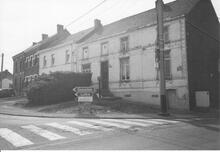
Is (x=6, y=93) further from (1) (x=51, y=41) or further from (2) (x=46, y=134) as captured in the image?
(2) (x=46, y=134)

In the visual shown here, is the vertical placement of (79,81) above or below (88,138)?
above

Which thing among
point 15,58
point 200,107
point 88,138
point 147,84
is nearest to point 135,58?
point 147,84

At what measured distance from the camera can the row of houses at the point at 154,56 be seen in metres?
20.0

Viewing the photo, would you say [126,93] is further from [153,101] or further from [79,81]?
[79,81]

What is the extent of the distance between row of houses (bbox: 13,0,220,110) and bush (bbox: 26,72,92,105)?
411 centimetres

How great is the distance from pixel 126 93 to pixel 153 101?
338 centimetres

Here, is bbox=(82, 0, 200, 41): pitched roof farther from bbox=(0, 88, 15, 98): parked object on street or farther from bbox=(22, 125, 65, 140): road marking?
bbox=(22, 125, 65, 140): road marking

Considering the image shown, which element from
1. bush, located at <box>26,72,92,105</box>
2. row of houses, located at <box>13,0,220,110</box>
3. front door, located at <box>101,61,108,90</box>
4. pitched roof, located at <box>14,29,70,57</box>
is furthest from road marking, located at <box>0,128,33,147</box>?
pitched roof, located at <box>14,29,70,57</box>

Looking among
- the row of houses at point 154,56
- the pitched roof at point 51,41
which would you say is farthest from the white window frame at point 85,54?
the pitched roof at point 51,41

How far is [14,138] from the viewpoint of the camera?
7.76 meters

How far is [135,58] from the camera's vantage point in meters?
23.4

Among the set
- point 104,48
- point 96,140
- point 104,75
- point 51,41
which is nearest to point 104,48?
point 104,48

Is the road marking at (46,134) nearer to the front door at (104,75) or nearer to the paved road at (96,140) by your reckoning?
the paved road at (96,140)

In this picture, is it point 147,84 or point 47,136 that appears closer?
point 47,136
